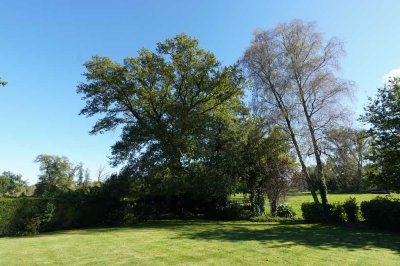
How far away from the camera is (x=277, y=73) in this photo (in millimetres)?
21562

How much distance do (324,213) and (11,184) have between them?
91.6 metres

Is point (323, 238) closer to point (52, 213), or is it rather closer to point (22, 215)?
point (52, 213)

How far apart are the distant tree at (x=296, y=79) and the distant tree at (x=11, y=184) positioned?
74685 millimetres

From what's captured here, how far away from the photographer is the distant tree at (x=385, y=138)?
17047 mm

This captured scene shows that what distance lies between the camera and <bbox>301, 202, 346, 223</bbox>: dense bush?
19469 mm

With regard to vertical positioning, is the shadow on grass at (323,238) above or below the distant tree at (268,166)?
below

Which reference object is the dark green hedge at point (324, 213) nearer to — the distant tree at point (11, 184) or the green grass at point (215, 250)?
the green grass at point (215, 250)

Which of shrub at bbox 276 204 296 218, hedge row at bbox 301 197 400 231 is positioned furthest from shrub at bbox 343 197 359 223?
shrub at bbox 276 204 296 218

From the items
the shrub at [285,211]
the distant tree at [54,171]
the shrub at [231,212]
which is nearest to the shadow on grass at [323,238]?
the shrub at [285,211]

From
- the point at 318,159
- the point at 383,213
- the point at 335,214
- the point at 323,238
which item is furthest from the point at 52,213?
the point at 383,213

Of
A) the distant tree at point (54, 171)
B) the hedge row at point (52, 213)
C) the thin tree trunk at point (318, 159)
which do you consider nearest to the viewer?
the hedge row at point (52, 213)

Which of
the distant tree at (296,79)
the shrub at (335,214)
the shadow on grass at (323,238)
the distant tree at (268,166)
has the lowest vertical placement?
the shadow on grass at (323,238)

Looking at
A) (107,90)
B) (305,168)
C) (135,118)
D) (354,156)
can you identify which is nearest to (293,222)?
(305,168)

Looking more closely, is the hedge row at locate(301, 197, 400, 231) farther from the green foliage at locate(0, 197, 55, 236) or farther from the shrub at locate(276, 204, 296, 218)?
the green foliage at locate(0, 197, 55, 236)
